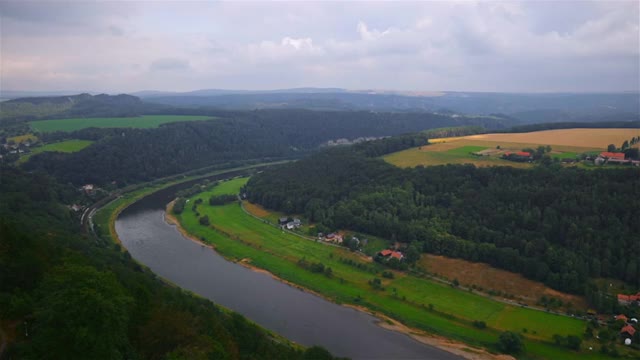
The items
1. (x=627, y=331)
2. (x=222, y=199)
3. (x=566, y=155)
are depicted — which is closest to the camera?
(x=627, y=331)

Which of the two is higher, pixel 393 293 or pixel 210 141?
pixel 210 141

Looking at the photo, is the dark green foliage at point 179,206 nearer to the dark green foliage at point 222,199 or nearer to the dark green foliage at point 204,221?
the dark green foliage at point 222,199

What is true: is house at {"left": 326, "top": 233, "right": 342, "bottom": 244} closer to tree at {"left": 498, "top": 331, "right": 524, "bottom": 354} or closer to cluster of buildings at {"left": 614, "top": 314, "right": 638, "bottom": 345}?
tree at {"left": 498, "top": 331, "right": 524, "bottom": 354}

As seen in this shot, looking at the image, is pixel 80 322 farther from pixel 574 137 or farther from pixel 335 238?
pixel 574 137

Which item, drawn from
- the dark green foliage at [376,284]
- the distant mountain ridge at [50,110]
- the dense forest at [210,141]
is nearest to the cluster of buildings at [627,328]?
the dark green foliage at [376,284]

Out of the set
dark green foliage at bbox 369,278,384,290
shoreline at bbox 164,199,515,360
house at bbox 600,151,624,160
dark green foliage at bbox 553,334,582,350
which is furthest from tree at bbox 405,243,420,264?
house at bbox 600,151,624,160

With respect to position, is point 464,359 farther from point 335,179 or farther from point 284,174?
point 284,174

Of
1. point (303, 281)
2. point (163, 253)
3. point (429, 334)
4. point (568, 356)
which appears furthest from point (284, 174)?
point (568, 356)

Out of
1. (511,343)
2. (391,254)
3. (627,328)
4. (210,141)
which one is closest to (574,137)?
(391,254)
